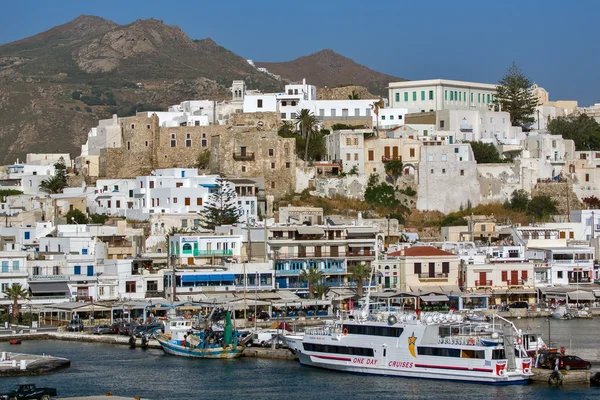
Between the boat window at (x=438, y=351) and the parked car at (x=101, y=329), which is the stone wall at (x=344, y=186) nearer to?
the parked car at (x=101, y=329)

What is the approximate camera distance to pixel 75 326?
56438 millimetres

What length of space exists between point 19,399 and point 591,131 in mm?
59416

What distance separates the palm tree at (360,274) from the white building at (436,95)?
928 inches

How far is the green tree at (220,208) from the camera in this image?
68312 millimetres

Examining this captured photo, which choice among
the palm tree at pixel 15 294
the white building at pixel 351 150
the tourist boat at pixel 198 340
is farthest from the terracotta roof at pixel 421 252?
the palm tree at pixel 15 294

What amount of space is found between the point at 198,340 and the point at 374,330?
889cm

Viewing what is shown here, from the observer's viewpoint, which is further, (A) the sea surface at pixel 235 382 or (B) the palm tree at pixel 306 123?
(B) the palm tree at pixel 306 123

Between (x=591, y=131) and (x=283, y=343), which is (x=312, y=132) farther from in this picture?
(x=283, y=343)

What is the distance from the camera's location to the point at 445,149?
7575cm

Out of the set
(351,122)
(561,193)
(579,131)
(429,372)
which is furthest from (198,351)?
(579,131)

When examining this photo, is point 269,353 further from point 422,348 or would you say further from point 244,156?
point 244,156

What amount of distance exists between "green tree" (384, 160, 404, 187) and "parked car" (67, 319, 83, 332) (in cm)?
2554

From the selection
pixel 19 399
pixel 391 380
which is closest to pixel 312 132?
pixel 391 380

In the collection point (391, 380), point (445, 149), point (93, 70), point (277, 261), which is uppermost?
point (93, 70)
